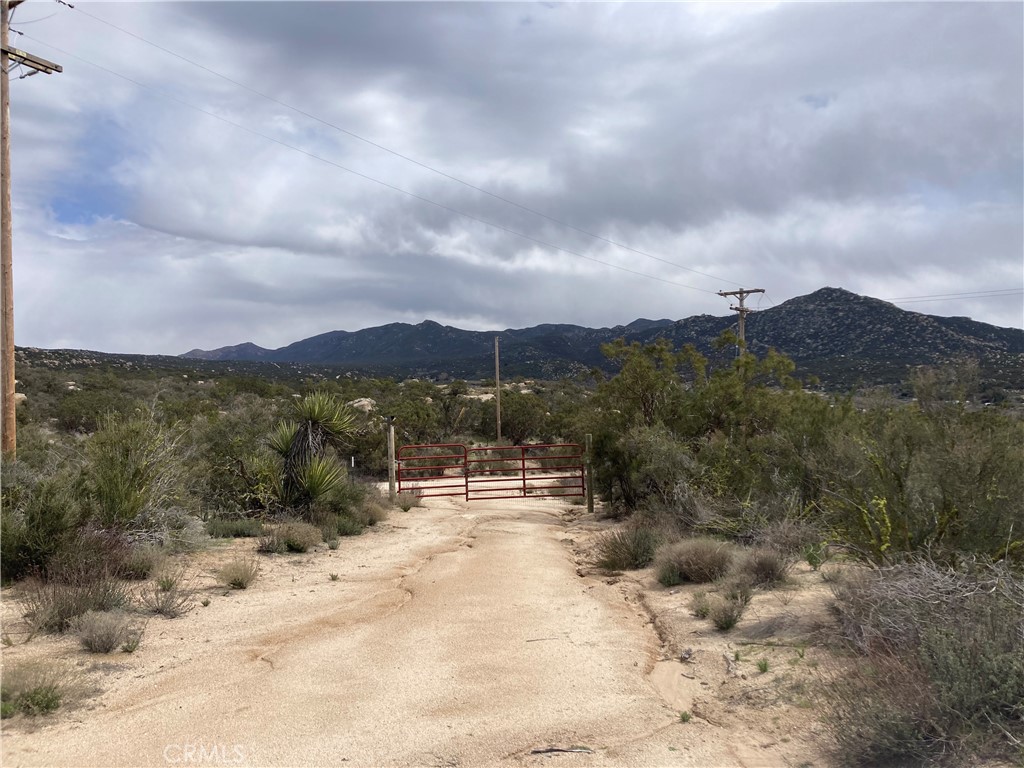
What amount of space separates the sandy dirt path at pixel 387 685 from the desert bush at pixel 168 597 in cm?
18

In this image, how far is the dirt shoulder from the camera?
5242mm

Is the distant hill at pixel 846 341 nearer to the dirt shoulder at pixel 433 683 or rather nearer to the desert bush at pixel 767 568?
the desert bush at pixel 767 568

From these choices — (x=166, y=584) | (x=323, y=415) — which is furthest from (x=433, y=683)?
(x=323, y=415)

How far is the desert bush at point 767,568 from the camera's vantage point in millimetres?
9477

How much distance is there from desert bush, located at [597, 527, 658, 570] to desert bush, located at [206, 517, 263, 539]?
21.4 ft

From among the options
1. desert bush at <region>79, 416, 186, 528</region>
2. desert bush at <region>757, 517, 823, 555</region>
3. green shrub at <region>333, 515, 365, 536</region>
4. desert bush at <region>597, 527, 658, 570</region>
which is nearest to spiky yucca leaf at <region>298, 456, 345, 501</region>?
green shrub at <region>333, 515, 365, 536</region>

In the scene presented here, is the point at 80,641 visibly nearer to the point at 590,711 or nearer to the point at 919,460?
the point at 590,711

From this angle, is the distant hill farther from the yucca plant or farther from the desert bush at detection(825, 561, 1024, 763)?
the desert bush at detection(825, 561, 1024, 763)

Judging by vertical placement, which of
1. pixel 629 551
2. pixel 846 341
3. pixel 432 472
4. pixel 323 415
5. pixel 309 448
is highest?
pixel 846 341

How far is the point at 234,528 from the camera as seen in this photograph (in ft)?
46.5

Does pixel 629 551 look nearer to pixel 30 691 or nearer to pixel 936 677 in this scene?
pixel 936 677

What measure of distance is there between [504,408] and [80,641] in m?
32.0

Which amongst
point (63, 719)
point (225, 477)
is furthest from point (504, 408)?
point (63, 719)

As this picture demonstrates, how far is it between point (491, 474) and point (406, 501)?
345 inches
